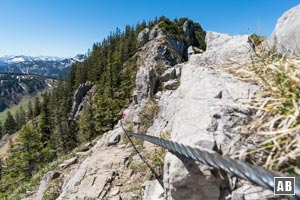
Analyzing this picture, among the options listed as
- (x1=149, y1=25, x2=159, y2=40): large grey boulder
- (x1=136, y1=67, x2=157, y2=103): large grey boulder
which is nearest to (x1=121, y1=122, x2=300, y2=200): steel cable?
(x1=136, y1=67, x2=157, y2=103): large grey boulder

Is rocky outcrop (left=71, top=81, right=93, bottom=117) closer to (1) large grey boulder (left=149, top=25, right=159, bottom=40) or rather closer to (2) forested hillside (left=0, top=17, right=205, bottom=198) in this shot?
(2) forested hillside (left=0, top=17, right=205, bottom=198)

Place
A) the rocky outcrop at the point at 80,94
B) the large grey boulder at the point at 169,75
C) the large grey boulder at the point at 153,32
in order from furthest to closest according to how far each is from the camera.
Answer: the large grey boulder at the point at 153,32
the rocky outcrop at the point at 80,94
the large grey boulder at the point at 169,75

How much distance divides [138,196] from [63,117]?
8683 cm

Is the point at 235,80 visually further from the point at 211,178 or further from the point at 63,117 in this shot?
the point at 63,117

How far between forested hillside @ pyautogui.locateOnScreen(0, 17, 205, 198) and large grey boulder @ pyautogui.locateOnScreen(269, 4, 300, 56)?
2612 cm

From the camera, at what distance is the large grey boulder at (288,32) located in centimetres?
436

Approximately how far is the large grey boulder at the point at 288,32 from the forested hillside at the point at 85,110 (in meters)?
26.1

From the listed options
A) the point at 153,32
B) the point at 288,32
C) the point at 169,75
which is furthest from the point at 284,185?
the point at 153,32

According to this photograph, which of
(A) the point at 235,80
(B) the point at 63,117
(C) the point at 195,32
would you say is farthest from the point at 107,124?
(C) the point at 195,32

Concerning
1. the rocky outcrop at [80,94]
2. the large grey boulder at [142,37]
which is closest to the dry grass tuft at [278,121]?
the rocky outcrop at [80,94]

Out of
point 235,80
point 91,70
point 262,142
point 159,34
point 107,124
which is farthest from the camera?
point 159,34

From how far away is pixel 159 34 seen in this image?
399 feet

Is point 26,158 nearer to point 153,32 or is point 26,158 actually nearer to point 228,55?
point 228,55

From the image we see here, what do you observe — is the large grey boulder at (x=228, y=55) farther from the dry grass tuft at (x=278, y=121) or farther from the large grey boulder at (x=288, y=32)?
the dry grass tuft at (x=278, y=121)
